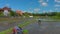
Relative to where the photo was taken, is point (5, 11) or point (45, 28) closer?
point (5, 11)

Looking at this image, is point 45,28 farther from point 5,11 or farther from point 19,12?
point 5,11

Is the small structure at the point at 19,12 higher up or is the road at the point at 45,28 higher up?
the small structure at the point at 19,12

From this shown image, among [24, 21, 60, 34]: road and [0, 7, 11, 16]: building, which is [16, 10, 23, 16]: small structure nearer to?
[0, 7, 11, 16]: building

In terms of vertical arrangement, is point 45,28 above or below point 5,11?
below

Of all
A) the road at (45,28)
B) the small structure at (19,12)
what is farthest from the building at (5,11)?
the road at (45,28)

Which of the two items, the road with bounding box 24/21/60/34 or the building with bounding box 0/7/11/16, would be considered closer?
the building with bounding box 0/7/11/16

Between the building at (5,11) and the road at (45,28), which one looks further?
the road at (45,28)

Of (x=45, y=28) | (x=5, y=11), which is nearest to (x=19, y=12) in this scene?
(x=5, y=11)

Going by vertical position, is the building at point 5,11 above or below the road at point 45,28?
above

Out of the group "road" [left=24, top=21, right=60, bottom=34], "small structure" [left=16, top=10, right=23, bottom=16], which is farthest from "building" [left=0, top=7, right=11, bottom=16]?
"road" [left=24, top=21, right=60, bottom=34]

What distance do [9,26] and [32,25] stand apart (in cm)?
49

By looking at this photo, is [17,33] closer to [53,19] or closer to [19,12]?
[19,12]

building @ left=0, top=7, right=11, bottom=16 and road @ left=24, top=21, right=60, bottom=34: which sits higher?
building @ left=0, top=7, right=11, bottom=16

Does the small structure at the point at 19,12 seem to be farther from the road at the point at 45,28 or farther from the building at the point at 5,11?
the road at the point at 45,28
